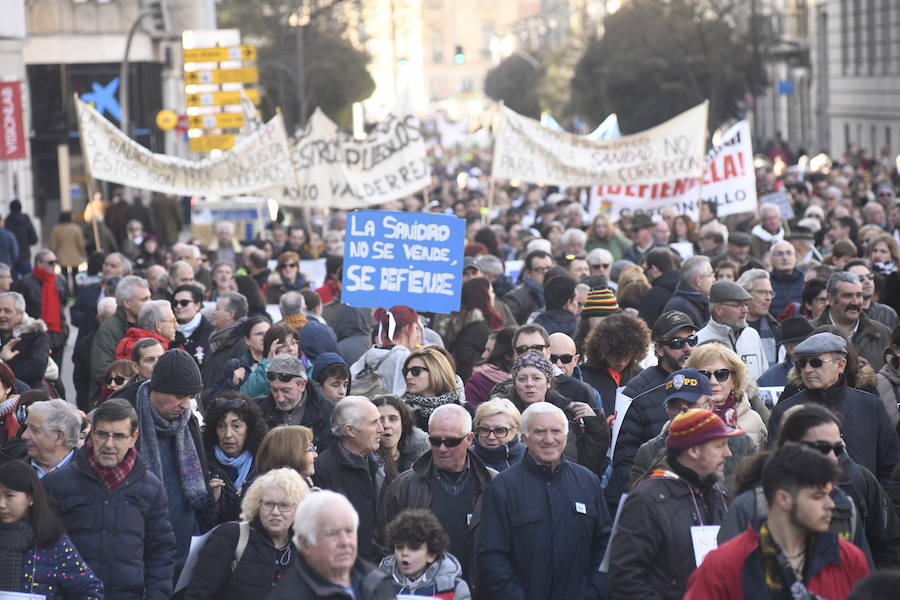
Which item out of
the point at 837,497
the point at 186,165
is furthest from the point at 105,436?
the point at 186,165

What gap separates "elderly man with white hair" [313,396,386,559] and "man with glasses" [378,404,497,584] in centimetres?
20

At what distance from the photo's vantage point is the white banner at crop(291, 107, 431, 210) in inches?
742

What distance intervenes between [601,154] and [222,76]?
1135 centimetres

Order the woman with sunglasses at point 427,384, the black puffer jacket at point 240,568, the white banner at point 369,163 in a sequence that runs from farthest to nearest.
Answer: the white banner at point 369,163 → the woman with sunglasses at point 427,384 → the black puffer jacket at point 240,568

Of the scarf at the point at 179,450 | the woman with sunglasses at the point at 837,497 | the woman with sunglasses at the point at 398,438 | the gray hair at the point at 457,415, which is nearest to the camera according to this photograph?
the woman with sunglasses at the point at 837,497

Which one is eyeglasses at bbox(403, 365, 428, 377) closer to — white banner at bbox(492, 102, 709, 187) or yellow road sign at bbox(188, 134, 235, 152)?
white banner at bbox(492, 102, 709, 187)

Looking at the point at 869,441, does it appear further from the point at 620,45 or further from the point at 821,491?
the point at 620,45

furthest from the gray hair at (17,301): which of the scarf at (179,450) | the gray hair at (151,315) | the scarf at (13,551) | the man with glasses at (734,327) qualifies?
the scarf at (13,551)

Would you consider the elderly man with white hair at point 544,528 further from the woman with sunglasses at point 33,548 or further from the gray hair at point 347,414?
the woman with sunglasses at point 33,548

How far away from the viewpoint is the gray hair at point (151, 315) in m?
9.87

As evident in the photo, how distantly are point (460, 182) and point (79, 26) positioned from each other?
10793mm

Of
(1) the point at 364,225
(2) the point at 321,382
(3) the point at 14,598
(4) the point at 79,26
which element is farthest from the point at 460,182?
(3) the point at 14,598

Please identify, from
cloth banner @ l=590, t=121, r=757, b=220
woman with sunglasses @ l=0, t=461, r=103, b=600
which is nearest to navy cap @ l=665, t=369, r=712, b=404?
woman with sunglasses @ l=0, t=461, r=103, b=600

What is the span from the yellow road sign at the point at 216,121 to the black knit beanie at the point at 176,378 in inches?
867
